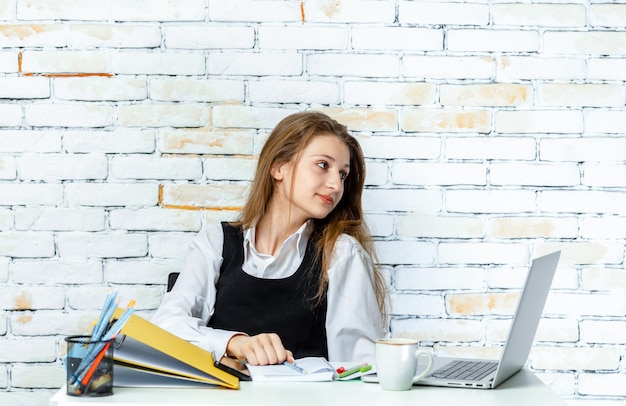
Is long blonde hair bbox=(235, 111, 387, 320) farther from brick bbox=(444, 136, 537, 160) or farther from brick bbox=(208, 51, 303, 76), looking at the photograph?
brick bbox=(444, 136, 537, 160)

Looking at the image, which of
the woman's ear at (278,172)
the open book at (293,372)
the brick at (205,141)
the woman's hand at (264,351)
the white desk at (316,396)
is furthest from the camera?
the brick at (205,141)

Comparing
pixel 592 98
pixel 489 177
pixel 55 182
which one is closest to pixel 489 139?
A: pixel 489 177

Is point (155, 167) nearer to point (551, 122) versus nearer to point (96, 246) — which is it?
point (96, 246)

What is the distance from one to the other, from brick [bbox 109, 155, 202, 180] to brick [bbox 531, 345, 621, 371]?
1140 millimetres

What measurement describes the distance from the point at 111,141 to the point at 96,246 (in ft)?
1.03

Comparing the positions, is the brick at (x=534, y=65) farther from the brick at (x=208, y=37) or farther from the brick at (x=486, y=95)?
the brick at (x=208, y=37)

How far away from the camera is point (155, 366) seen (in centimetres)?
130

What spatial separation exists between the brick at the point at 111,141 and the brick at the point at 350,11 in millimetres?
590

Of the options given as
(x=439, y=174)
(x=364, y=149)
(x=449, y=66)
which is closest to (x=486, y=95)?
(x=449, y=66)

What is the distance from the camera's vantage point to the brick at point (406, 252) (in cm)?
232

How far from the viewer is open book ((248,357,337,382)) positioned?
1.36 meters

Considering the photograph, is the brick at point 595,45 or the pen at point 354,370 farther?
the brick at point 595,45

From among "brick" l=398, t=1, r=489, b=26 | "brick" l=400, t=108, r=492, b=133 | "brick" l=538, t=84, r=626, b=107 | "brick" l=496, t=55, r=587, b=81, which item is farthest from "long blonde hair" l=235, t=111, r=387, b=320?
"brick" l=538, t=84, r=626, b=107

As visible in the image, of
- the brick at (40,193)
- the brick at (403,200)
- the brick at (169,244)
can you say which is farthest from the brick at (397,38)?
the brick at (40,193)
